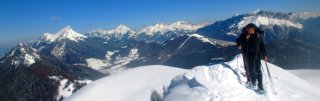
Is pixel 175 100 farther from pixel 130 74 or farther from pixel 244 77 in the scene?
pixel 130 74

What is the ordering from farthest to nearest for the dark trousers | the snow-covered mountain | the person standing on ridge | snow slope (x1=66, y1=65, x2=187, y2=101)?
snow slope (x1=66, y1=65, x2=187, y2=101) → the dark trousers → the person standing on ridge → the snow-covered mountain

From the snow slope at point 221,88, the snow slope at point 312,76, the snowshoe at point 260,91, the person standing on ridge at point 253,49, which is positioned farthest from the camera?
the snow slope at point 312,76

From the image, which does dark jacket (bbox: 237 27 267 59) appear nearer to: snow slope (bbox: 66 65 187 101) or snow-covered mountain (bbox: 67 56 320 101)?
snow-covered mountain (bbox: 67 56 320 101)

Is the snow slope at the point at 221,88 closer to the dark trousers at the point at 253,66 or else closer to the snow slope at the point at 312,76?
the dark trousers at the point at 253,66

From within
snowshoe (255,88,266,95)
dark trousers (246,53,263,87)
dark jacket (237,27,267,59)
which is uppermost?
dark jacket (237,27,267,59)

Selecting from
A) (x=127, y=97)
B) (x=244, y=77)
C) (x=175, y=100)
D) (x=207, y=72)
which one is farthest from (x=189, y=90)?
(x=127, y=97)

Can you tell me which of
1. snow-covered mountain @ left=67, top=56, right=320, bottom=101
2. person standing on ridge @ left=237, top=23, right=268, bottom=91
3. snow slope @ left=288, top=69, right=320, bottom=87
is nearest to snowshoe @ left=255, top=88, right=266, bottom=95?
person standing on ridge @ left=237, top=23, right=268, bottom=91

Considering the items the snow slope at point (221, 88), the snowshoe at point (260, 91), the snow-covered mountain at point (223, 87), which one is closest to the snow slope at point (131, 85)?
the snow-covered mountain at point (223, 87)
